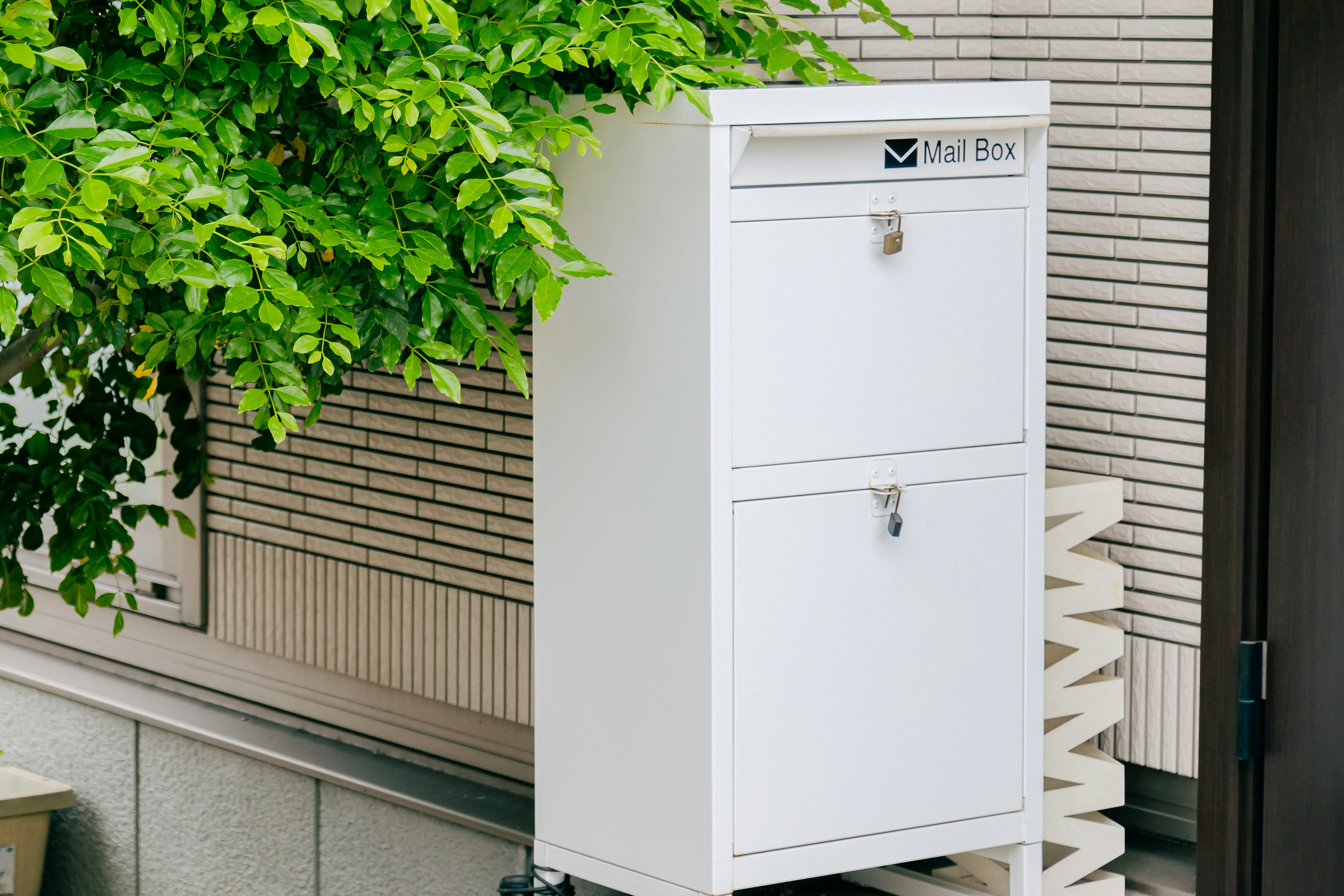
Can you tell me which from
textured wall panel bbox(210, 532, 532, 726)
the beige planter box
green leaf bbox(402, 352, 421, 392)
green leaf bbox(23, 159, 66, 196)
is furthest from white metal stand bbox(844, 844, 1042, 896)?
the beige planter box

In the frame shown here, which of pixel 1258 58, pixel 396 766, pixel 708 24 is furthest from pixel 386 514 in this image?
pixel 1258 58

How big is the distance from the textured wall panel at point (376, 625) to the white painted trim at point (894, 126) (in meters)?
1.87

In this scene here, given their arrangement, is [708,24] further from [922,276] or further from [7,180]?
[7,180]

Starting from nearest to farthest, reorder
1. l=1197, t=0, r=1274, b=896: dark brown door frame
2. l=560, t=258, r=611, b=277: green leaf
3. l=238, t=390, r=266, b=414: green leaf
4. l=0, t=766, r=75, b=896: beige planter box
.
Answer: l=238, t=390, r=266, b=414: green leaf, l=560, t=258, r=611, b=277: green leaf, l=1197, t=0, r=1274, b=896: dark brown door frame, l=0, t=766, r=75, b=896: beige planter box

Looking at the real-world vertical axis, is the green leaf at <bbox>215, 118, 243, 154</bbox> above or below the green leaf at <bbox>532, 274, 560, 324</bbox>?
above

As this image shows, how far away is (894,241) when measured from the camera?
9.04ft

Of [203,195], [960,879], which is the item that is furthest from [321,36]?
[960,879]

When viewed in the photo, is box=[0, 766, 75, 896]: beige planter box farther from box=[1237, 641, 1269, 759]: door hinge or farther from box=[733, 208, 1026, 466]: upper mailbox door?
box=[1237, 641, 1269, 759]: door hinge

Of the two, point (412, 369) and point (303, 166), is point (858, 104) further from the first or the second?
point (303, 166)

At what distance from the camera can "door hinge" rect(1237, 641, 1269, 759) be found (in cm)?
327

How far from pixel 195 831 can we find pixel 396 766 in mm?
832

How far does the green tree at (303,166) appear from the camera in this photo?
2.25 metres

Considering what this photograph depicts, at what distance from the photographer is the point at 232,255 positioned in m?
2.44

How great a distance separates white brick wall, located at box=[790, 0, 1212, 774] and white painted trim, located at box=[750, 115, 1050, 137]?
615 millimetres
